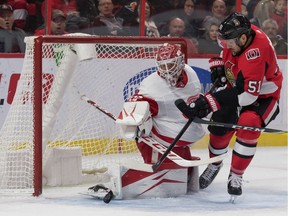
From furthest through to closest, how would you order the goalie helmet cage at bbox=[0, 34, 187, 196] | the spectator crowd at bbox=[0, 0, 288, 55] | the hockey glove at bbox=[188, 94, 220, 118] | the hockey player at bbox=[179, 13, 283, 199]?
the spectator crowd at bbox=[0, 0, 288, 55]
the goalie helmet cage at bbox=[0, 34, 187, 196]
the hockey player at bbox=[179, 13, 283, 199]
the hockey glove at bbox=[188, 94, 220, 118]

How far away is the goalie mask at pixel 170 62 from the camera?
202 inches

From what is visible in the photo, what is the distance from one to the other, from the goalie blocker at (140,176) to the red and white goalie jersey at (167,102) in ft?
0.18

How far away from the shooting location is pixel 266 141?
7.68 m

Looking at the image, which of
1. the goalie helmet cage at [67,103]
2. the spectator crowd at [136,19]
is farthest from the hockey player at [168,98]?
the spectator crowd at [136,19]

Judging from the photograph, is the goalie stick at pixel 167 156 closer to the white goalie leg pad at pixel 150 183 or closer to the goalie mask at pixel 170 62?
the white goalie leg pad at pixel 150 183

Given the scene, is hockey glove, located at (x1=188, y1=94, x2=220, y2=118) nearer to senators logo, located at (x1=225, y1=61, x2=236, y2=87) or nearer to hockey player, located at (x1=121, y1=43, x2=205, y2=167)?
hockey player, located at (x1=121, y1=43, x2=205, y2=167)

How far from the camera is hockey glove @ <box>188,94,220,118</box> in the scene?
4.92m

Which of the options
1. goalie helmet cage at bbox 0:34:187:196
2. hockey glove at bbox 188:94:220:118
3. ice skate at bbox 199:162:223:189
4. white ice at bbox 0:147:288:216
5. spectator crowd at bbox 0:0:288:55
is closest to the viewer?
white ice at bbox 0:147:288:216

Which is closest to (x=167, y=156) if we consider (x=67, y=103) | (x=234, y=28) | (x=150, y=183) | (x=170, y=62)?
(x=150, y=183)

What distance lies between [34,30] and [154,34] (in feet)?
3.15

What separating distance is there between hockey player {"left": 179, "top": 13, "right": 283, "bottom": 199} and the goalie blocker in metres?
0.27

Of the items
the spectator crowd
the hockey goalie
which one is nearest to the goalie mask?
the hockey goalie

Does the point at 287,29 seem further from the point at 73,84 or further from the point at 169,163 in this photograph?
the point at 169,163

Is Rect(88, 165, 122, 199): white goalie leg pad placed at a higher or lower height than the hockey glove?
lower
